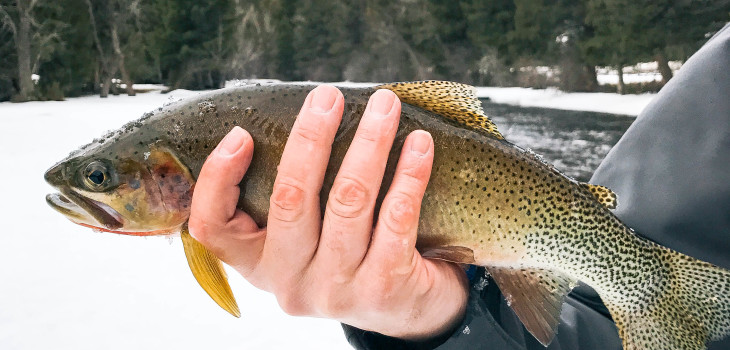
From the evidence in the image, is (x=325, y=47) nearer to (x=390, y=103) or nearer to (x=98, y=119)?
(x=98, y=119)

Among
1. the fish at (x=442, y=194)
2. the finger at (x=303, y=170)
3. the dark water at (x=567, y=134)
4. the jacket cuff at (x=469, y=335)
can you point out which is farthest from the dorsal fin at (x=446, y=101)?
the dark water at (x=567, y=134)

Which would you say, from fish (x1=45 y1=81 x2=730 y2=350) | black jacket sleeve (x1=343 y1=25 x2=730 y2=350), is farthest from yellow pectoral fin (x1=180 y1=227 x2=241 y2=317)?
black jacket sleeve (x1=343 y1=25 x2=730 y2=350)

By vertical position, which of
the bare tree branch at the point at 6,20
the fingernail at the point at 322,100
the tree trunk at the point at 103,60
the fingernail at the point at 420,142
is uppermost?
the fingernail at the point at 322,100

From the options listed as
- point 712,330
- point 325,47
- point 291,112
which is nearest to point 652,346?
point 712,330

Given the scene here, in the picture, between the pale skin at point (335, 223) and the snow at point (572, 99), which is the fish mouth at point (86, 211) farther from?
the snow at point (572, 99)

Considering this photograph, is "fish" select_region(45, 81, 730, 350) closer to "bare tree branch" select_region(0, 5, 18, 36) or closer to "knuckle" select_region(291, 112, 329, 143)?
"knuckle" select_region(291, 112, 329, 143)

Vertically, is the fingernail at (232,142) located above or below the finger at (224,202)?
above

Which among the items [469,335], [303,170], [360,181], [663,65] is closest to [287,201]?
[303,170]
